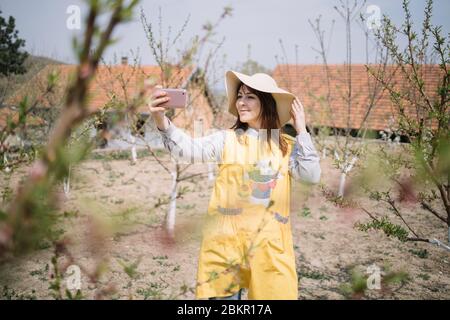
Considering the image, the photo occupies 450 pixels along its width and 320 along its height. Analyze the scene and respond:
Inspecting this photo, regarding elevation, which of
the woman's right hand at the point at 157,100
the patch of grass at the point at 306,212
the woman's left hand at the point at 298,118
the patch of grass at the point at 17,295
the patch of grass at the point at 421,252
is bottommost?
the patch of grass at the point at 421,252

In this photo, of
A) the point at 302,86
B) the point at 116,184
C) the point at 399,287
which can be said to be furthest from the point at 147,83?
the point at 302,86

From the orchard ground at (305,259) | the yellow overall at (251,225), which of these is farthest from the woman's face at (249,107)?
the orchard ground at (305,259)

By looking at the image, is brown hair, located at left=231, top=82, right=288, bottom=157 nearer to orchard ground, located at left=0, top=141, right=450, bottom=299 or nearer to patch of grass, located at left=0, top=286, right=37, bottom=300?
orchard ground, located at left=0, top=141, right=450, bottom=299

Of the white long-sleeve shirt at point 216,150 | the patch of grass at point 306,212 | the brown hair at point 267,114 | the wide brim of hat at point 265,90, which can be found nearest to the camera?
the white long-sleeve shirt at point 216,150

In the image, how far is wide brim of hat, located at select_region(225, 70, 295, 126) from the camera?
73.2 inches

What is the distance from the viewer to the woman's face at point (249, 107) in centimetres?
191

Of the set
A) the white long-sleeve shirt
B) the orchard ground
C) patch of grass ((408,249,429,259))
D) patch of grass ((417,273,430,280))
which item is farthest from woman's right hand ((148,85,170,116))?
patch of grass ((408,249,429,259))

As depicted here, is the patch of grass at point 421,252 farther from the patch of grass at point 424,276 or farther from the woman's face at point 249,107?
the woman's face at point 249,107

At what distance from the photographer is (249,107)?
1.93 m

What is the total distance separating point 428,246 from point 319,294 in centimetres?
243

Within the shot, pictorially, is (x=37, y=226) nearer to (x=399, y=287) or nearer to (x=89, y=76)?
(x=89, y=76)

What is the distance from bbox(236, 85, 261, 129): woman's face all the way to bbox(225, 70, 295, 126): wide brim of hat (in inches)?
3.4

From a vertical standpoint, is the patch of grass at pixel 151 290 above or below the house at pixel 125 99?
below

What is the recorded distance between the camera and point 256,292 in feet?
5.46
